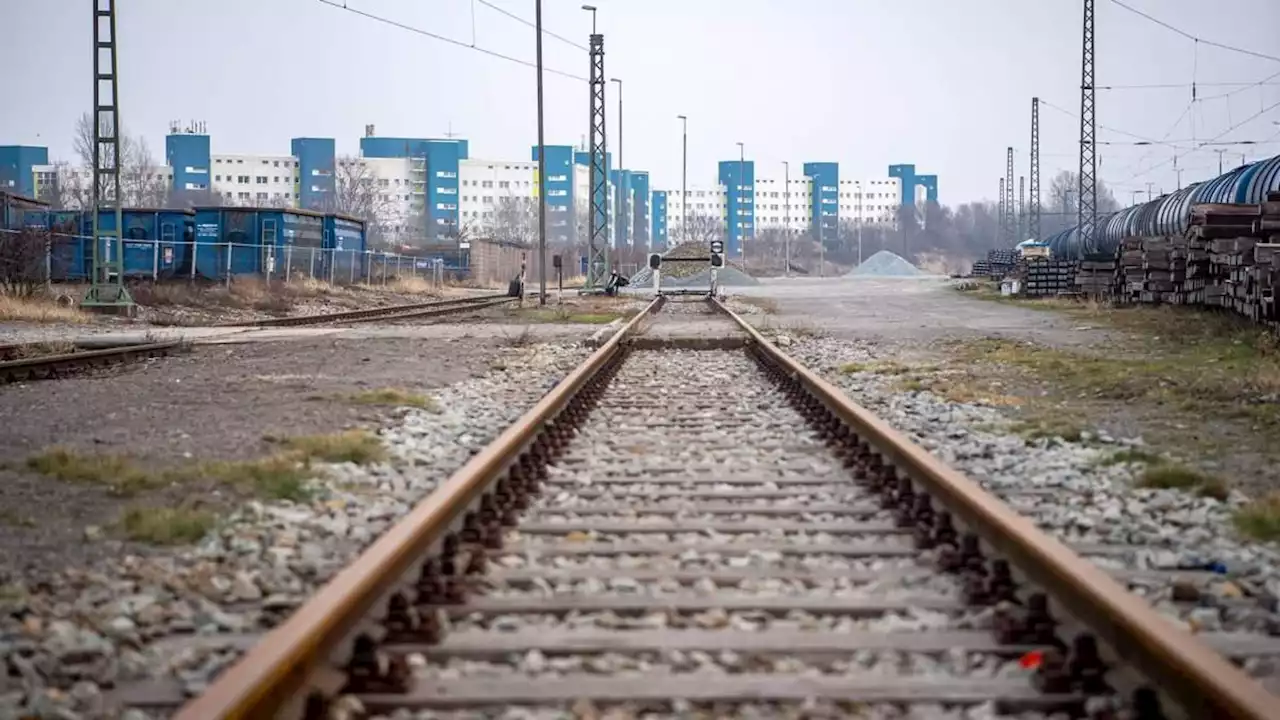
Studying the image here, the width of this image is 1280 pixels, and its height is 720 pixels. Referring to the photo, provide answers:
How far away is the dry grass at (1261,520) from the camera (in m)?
5.41

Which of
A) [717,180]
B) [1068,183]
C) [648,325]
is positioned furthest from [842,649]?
[717,180]

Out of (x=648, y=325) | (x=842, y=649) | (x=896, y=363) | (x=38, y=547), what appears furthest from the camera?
(x=648, y=325)

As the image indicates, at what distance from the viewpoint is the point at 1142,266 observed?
2842cm

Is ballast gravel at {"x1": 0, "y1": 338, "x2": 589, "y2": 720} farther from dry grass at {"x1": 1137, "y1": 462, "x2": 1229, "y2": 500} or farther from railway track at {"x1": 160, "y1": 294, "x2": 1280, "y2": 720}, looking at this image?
dry grass at {"x1": 1137, "y1": 462, "x2": 1229, "y2": 500}

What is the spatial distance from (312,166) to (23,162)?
27.6 metres

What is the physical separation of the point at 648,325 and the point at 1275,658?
20.7 metres

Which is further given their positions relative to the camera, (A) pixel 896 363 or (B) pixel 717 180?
(B) pixel 717 180

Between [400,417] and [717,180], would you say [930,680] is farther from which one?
[717,180]

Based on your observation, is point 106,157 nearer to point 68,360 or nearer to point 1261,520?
point 68,360

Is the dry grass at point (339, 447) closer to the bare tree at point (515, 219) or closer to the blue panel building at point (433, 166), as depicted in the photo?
the bare tree at point (515, 219)

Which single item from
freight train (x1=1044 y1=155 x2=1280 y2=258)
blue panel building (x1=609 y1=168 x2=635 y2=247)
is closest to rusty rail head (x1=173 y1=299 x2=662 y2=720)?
freight train (x1=1044 y1=155 x2=1280 y2=258)

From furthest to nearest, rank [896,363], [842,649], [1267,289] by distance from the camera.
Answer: [1267,289] < [896,363] < [842,649]

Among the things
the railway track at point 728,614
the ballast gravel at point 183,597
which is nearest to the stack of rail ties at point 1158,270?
the railway track at point 728,614

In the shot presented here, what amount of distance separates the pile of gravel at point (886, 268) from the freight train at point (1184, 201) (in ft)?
171
